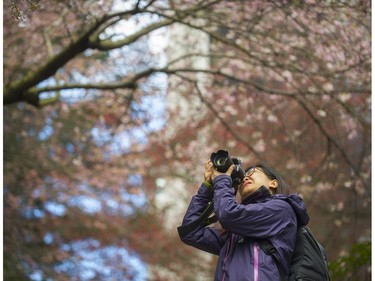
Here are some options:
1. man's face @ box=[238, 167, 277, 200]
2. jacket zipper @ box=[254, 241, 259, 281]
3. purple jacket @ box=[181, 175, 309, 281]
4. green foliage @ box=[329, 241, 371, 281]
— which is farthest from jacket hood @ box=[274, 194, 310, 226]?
green foliage @ box=[329, 241, 371, 281]

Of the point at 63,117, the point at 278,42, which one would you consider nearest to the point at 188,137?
the point at 63,117

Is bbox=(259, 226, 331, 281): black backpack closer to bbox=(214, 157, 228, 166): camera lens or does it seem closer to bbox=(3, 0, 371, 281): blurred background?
bbox=(214, 157, 228, 166): camera lens

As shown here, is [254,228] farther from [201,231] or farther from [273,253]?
[201,231]

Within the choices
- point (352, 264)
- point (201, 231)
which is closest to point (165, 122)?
point (352, 264)

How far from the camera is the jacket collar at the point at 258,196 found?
3340 millimetres

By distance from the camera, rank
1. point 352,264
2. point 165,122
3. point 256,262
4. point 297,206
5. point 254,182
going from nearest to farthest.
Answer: point 256,262
point 297,206
point 254,182
point 352,264
point 165,122

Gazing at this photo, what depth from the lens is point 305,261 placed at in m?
3.19

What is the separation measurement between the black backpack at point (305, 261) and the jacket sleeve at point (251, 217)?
7 cm

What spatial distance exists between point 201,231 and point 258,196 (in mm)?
323

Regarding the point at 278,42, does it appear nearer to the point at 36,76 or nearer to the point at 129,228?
the point at 36,76

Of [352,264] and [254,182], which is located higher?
[352,264]

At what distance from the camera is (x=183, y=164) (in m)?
13.9

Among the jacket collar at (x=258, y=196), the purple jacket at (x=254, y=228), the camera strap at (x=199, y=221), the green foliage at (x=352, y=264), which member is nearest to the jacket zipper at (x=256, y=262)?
the purple jacket at (x=254, y=228)

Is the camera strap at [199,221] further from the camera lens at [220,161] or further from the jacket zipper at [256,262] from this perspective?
the jacket zipper at [256,262]
